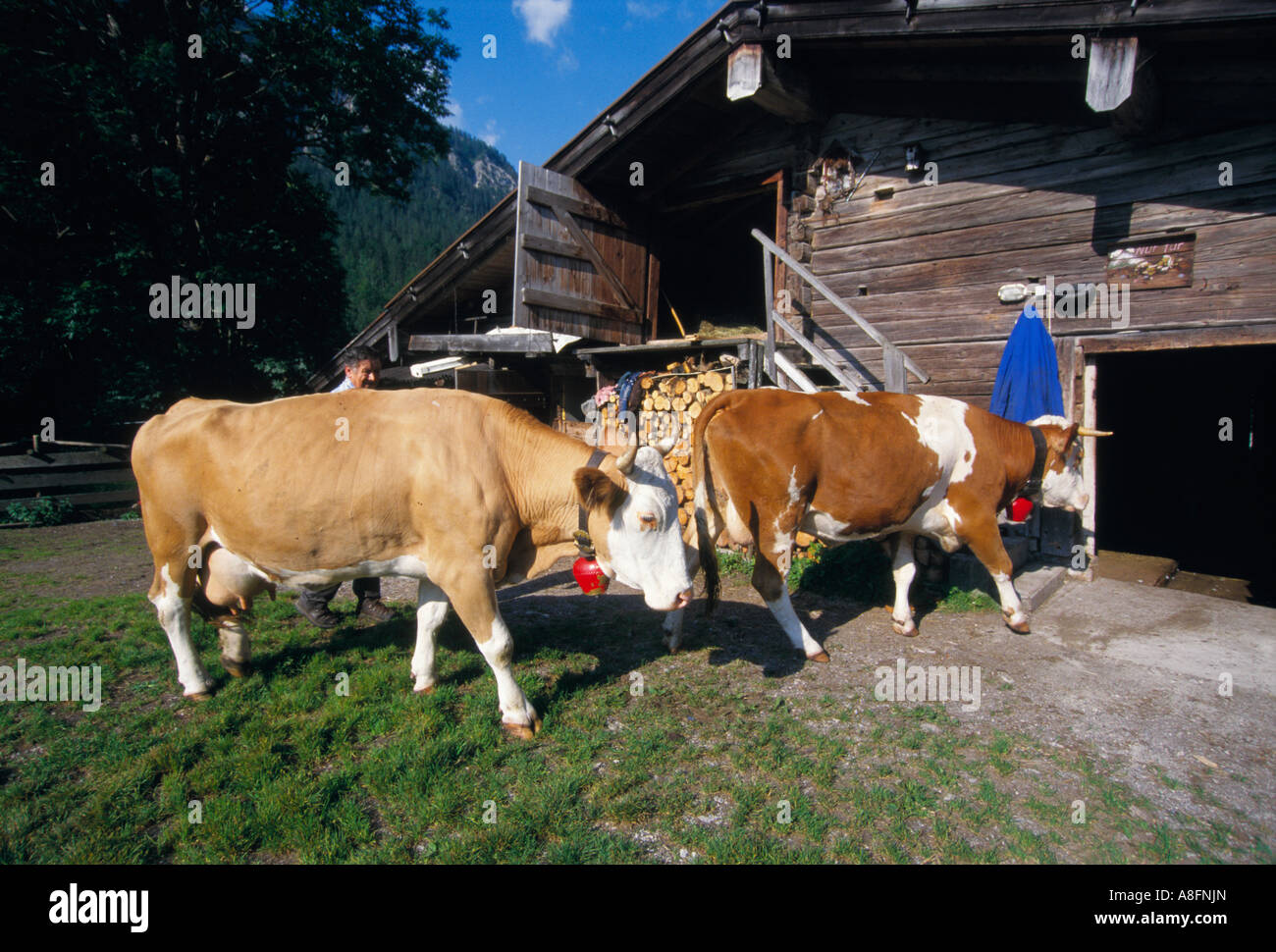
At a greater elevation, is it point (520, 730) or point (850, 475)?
point (850, 475)

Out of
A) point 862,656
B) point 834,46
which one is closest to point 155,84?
point 834,46

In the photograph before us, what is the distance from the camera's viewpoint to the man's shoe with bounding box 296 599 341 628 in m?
5.49

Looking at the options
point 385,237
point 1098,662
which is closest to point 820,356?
point 1098,662

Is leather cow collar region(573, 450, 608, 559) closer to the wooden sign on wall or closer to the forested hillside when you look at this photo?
the wooden sign on wall

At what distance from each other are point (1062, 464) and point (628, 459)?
14.8ft

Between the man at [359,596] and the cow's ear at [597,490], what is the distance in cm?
225

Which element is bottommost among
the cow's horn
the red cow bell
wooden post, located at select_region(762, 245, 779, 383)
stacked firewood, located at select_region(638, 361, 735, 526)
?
the red cow bell

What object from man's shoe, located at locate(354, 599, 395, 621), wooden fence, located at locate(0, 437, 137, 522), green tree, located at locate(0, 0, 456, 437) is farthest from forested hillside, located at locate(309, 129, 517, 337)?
man's shoe, located at locate(354, 599, 395, 621)

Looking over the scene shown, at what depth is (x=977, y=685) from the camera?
475 cm

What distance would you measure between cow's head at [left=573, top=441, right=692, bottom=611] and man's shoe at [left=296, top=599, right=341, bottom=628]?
2786mm

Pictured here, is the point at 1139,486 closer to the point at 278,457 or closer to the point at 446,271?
the point at 446,271

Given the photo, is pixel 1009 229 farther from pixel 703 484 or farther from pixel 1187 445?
pixel 1187 445

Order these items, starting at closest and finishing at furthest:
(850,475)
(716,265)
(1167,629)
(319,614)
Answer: (850,475)
(319,614)
(1167,629)
(716,265)

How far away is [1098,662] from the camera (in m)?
5.12
